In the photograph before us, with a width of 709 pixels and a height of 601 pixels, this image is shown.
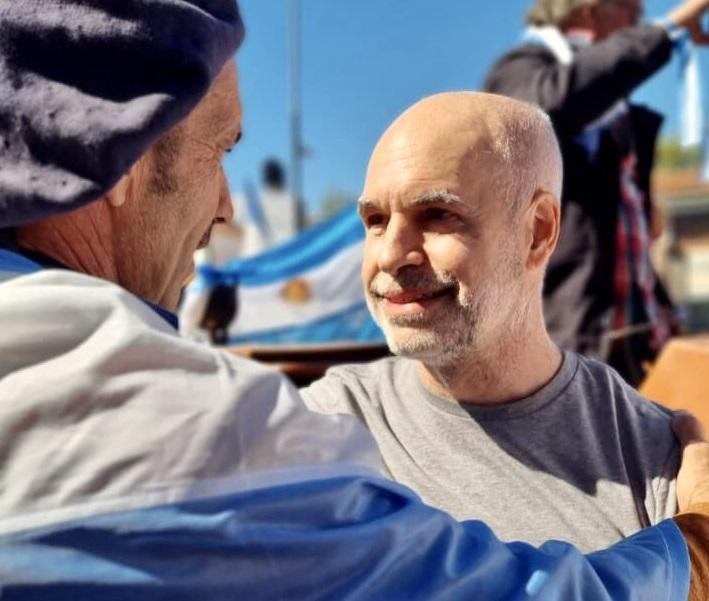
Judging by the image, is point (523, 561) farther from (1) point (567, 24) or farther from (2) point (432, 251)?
(1) point (567, 24)

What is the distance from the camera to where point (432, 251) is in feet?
4.63

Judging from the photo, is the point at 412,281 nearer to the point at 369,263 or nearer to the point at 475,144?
the point at 369,263

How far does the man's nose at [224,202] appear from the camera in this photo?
3.57 ft

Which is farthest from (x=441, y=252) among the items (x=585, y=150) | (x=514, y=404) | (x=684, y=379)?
(x=585, y=150)

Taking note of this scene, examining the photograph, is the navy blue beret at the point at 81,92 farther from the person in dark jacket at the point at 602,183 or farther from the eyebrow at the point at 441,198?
the person in dark jacket at the point at 602,183

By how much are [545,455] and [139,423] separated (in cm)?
→ 83

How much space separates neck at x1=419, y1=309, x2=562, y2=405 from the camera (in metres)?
1.46

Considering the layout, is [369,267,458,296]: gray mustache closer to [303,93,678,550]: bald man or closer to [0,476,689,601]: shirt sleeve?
[303,93,678,550]: bald man

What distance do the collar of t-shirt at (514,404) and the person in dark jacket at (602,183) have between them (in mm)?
1343

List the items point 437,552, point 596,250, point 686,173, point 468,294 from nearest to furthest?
point 437,552 → point 468,294 → point 596,250 → point 686,173

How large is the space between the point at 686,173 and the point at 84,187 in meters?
28.6

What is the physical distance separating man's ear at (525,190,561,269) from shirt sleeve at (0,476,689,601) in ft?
2.26

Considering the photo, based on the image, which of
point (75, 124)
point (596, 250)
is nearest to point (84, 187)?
point (75, 124)

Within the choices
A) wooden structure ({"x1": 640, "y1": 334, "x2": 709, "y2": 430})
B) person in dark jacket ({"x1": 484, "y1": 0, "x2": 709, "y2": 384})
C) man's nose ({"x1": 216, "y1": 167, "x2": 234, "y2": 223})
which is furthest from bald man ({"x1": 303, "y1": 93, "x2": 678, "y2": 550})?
person in dark jacket ({"x1": 484, "y1": 0, "x2": 709, "y2": 384})
